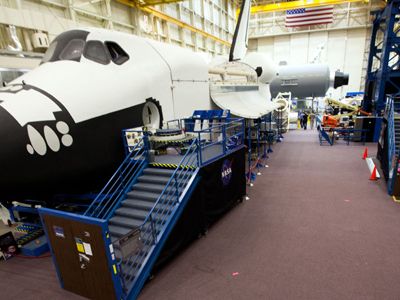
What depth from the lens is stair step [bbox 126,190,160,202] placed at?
614cm

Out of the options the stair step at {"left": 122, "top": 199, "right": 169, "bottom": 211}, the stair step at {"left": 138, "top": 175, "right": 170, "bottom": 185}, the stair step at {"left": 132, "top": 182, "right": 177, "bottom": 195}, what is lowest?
the stair step at {"left": 122, "top": 199, "right": 169, "bottom": 211}

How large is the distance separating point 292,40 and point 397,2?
25.5m

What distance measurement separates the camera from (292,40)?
127 ft

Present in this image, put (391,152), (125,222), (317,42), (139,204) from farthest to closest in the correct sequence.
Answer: (317,42)
(391,152)
(139,204)
(125,222)

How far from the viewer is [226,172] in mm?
7488

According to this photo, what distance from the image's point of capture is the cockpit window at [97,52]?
6.06m

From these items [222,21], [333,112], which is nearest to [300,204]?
[333,112]

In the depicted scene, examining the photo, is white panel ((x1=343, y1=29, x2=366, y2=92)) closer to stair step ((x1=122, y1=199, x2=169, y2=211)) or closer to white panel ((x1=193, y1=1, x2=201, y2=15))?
white panel ((x1=193, y1=1, x2=201, y2=15))

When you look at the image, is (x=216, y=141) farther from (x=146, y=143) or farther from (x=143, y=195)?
(x=143, y=195)

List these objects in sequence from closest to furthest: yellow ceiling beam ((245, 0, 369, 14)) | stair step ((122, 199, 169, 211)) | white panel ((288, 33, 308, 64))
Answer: stair step ((122, 199, 169, 211)) < yellow ceiling beam ((245, 0, 369, 14)) < white panel ((288, 33, 308, 64))

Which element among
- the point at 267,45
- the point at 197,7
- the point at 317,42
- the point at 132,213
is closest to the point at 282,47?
the point at 267,45

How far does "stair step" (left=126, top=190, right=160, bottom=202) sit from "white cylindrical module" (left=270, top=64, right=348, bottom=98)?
76.4ft

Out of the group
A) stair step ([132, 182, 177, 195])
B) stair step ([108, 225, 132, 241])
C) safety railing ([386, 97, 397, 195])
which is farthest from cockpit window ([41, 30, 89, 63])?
safety railing ([386, 97, 397, 195])

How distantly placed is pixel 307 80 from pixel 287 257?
22946 millimetres
